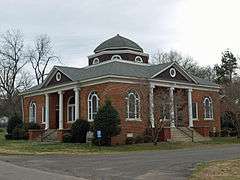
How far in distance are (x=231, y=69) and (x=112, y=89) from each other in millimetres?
49656

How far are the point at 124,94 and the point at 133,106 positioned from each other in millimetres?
1634

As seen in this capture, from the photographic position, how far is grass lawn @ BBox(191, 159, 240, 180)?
49.0ft

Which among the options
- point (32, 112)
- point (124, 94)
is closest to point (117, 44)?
point (32, 112)

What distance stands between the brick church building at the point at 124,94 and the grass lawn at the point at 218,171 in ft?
55.8

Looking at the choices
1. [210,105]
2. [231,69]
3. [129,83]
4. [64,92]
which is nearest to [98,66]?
[64,92]

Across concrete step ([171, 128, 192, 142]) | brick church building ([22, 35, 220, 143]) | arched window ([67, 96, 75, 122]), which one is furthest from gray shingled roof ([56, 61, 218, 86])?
concrete step ([171, 128, 192, 142])

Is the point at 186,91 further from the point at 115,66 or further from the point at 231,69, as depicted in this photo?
the point at 231,69

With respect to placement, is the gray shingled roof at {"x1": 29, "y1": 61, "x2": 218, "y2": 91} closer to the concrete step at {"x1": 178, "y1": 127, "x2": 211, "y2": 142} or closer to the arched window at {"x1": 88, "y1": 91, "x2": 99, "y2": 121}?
the arched window at {"x1": 88, "y1": 91, "x2": 99, "y2": 121}

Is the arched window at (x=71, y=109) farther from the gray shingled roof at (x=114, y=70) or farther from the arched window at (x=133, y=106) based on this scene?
the arched window at (x=133, y=106)

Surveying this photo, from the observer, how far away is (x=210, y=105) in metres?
47.2

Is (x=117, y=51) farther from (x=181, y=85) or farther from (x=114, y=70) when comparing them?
(x=114, y=70)

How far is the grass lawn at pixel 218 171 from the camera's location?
14.9 metres

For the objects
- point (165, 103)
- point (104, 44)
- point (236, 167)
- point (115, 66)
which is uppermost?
point (104, 44)

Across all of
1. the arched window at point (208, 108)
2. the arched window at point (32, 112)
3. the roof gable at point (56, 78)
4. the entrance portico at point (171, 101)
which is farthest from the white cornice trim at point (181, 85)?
the arched window at point (32, 112)
